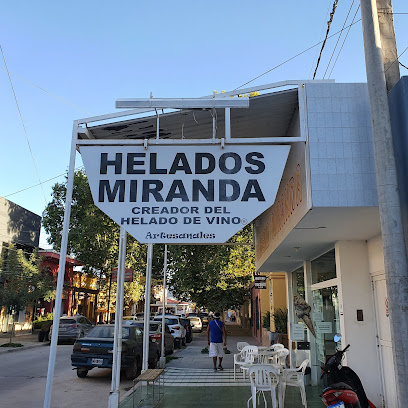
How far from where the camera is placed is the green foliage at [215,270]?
20203 mm

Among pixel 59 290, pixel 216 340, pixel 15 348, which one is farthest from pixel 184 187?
pixel 15 348

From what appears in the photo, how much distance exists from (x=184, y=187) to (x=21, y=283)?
20011mm

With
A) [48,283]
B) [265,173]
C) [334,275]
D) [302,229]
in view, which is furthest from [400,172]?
[48,283]

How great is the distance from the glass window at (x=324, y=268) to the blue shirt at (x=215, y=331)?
3627mm

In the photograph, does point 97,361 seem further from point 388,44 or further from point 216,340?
point 388,44

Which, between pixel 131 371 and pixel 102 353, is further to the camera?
pixel 131 371

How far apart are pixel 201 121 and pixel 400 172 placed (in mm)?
3054

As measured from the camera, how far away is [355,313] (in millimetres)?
7543

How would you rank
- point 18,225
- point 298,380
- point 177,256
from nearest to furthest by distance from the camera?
point 298,380 < point 177,256 < point 18,225

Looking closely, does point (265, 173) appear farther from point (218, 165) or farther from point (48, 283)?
point (48, 283)

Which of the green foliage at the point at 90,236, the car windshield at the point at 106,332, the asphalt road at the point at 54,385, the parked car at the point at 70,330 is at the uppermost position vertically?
the green foliage at the point at 90,236

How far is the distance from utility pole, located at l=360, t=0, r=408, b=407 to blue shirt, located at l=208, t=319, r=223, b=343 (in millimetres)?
9182

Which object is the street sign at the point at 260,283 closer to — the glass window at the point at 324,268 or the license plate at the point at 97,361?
the glass window at the point at 324,268

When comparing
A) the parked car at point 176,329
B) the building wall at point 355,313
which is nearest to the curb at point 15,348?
the parked car at point 176,329
